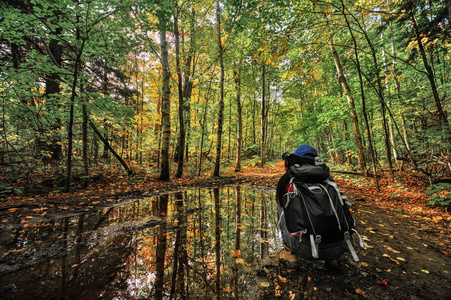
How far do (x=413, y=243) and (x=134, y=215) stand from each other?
6.41 metres

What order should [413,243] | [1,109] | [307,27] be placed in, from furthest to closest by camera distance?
[307,27], [1,109], [413,243]

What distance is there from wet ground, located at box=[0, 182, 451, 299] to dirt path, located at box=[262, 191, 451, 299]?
1cm

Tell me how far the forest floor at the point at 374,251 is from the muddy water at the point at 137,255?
1.73ft

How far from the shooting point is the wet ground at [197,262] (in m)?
1.99

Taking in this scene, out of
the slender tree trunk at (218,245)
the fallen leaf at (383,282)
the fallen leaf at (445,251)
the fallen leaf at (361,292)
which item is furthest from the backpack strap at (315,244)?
the fallen leaf at (445,251)

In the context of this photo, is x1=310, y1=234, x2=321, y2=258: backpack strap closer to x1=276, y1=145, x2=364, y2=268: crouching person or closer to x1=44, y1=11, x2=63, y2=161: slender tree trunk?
x1=276, y1=145, x2=364, y2=268: crouching person

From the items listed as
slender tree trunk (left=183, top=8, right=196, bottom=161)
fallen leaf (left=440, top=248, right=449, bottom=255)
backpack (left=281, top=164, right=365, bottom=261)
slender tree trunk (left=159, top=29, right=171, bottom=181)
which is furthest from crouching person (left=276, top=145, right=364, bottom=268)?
slender tree trunk (left=183, top=8, right=196, bottom=161)

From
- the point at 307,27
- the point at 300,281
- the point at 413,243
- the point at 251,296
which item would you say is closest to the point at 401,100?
the point at 307,27

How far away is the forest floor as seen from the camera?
2102 millimetres

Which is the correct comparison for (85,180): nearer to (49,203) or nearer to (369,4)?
(49,203)

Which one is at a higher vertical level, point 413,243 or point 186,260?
point 186,260

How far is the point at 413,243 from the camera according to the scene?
3.34 meters

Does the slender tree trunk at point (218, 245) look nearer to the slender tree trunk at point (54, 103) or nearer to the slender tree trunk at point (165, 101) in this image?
the slender tree trunk at point (165, 101)

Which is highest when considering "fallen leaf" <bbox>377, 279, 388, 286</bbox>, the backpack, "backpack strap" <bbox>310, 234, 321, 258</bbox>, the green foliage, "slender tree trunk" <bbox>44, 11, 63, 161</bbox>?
"slender tree trunk" <bbox>44, 11, 63, 161</bbox>
